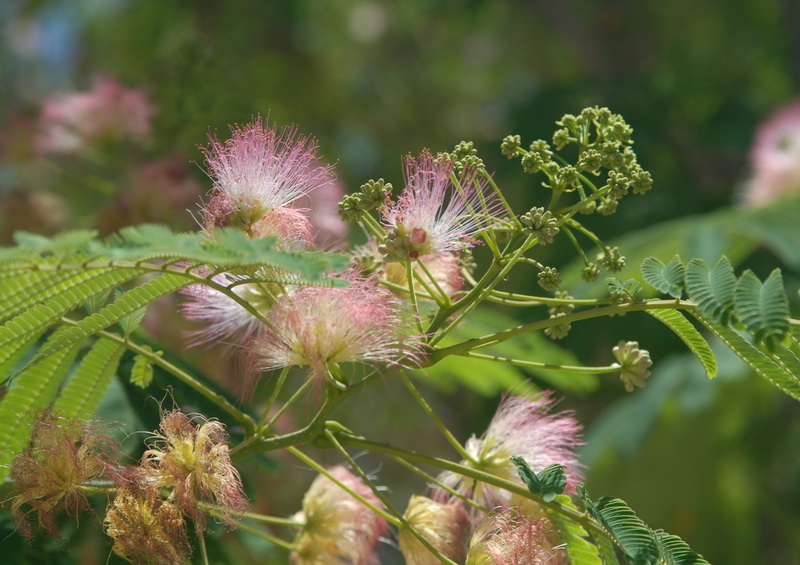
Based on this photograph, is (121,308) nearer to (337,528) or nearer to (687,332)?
(337,528)

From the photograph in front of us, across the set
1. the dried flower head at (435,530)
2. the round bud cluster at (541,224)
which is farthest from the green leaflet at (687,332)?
the dried flower head at (435,530)

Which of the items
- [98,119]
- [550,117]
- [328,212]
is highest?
[550,117]

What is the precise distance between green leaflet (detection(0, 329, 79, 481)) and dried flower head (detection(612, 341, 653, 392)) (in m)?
0.91

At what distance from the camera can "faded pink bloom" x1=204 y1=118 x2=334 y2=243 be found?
5.19 feet

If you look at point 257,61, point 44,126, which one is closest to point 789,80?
point 257,61

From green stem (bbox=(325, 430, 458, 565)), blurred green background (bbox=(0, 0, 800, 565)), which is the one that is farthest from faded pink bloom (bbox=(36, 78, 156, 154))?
green stem (bbox=(325, 430, 458, 565))

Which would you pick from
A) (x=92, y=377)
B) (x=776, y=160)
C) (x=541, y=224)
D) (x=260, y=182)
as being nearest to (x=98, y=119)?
(x=92, y=377)

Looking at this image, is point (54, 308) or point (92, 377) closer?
point (54, 308)

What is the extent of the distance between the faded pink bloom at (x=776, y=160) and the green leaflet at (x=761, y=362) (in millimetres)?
2698

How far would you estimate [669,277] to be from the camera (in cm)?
150

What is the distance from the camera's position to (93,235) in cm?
124

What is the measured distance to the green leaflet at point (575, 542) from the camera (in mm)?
1567

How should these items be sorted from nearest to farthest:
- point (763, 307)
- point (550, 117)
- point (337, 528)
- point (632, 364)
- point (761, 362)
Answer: point (763, 307), point (761, 362), point (632, 364), point (337, 528), point (550, 117)

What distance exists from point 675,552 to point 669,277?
0.41 meters
